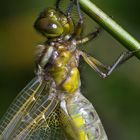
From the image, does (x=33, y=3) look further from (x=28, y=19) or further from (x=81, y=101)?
(x=81, y=101)

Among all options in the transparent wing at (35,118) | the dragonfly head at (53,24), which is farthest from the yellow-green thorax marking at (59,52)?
the transparent wing at (35,118)

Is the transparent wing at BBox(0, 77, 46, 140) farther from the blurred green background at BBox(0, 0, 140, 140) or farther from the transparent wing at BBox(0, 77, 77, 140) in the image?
the blurred green background at BBox(0, 0, 140, 140)

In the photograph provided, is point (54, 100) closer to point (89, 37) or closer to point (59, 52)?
point (59, 52)

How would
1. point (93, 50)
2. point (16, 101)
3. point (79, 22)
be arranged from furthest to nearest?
1. point (93, 50)
2. point (16, 101)
3. point (79, 22)

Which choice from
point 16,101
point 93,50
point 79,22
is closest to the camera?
point 79,22

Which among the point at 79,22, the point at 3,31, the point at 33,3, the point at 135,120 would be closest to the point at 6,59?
the point at 3,31

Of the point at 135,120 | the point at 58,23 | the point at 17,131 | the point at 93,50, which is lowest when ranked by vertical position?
the point at 135,120

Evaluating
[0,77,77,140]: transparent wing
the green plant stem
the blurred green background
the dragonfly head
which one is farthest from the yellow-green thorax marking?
the blurred green background
